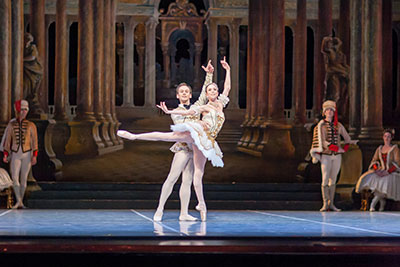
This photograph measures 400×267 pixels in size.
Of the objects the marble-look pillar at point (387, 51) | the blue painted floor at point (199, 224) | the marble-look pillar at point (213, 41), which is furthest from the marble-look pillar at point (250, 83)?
the blue painted floor at point (199, 224)

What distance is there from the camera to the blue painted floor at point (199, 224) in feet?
24.4

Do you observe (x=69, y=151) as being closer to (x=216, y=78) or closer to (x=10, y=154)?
(x=10, y=154)

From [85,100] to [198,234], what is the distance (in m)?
11.8

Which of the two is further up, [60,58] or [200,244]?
[60,58]

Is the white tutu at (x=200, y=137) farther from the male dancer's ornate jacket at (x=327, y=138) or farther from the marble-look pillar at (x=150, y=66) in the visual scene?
the marble-look pillar at (x=150, y=66)

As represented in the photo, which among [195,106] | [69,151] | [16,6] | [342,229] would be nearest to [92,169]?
[69,151]

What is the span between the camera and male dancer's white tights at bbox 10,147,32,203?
11477mm

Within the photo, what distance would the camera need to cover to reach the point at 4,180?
37.2 feet

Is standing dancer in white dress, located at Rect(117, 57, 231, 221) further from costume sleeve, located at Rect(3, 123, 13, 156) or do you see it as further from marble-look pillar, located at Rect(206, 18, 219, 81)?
marble-look pillar, located at Rect(206, 18, 219, 81)

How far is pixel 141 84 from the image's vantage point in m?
32.7

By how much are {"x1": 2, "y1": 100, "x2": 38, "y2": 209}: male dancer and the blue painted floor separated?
0.80 metres

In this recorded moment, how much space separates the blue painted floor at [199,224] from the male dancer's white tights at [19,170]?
2.46 feet

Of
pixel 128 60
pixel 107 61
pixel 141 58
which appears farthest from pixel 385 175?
pixel 141 58

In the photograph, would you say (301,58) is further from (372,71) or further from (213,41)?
(213,41)
